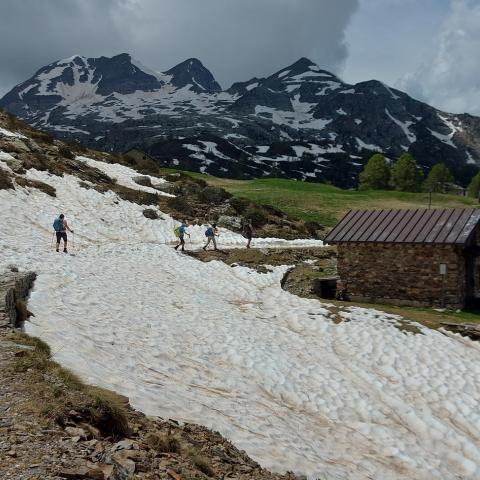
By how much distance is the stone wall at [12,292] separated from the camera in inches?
553

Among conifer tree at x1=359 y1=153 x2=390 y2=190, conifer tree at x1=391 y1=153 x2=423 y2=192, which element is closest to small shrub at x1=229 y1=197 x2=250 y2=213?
conifer tree at x1=359 y1=153 x2=390 y2=190

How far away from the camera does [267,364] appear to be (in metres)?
16.4

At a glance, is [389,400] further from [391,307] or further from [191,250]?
[191,250]

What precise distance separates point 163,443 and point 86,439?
132 centimetres

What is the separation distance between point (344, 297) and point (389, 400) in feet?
46.5

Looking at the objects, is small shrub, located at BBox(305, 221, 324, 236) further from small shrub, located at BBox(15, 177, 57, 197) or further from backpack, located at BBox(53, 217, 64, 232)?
backpack, located at BBox(53, 217, 64, 232)

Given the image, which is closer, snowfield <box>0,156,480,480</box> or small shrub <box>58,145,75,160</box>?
snowfield <box>0,156,480,480</box>

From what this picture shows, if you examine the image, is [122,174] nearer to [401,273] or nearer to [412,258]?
[401,273]

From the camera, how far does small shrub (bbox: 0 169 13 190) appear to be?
116 feet

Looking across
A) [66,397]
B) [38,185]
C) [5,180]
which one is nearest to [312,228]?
[38,185]

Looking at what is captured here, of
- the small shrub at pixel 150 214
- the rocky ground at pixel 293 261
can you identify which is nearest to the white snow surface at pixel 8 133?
the small shrub at pixel 150 214

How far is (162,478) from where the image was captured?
737 cm

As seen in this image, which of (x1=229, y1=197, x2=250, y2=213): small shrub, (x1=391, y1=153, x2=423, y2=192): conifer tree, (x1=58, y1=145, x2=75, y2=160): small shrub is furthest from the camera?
(x1=391, y1=153, x2=423, y2=192): conifer tree

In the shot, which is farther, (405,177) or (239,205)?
(405,177)
